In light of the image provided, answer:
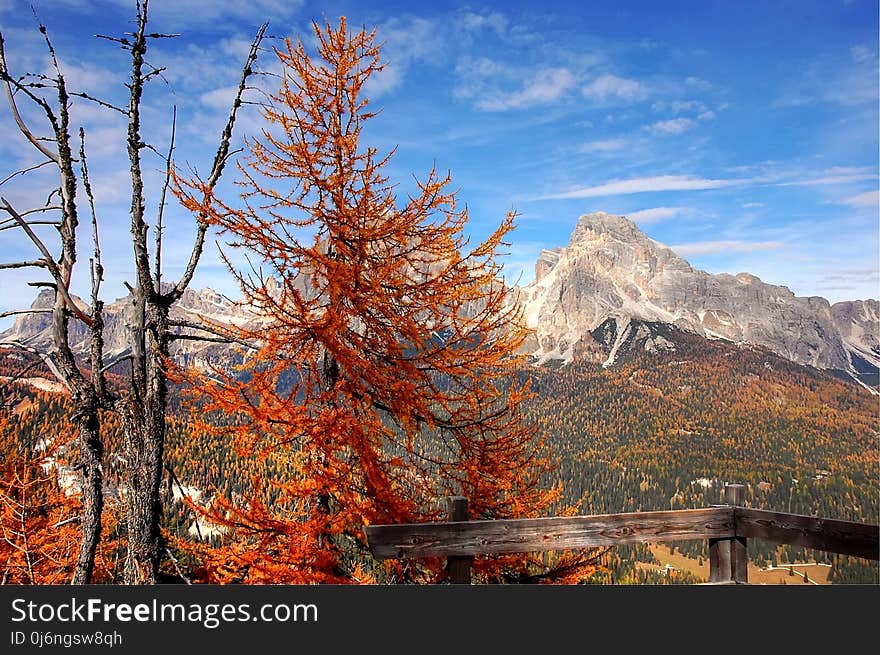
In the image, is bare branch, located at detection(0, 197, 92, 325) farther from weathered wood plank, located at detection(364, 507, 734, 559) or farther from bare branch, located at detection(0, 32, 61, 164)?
weathered wood plank, located at detection(364, 507, 734, 559)

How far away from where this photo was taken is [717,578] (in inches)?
210

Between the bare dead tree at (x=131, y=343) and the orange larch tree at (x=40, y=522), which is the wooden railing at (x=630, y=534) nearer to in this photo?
the bare dead tree at (x=131, y=343)

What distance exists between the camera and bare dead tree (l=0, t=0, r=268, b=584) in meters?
6.33

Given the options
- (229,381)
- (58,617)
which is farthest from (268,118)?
(58,617)

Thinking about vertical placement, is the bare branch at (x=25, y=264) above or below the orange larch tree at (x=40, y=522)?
above

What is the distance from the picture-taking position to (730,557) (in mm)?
5238

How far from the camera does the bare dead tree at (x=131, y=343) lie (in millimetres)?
6332

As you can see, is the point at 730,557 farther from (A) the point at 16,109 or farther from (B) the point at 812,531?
(A) the point at 16,109

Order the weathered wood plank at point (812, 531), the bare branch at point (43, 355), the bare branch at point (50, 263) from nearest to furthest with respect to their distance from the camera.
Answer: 1. the weathered wood plank at point (812, 531)
2. the bare branch at point (50, 263)
3. the bare branch at point (43, 355)

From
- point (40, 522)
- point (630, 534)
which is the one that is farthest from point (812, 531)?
point (40, 522)

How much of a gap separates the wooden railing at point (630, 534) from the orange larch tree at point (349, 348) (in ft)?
9.84

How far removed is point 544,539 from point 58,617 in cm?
376

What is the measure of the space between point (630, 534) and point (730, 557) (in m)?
0.95

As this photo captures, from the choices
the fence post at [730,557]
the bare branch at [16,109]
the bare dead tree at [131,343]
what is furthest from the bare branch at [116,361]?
the fence post at [730,557]
